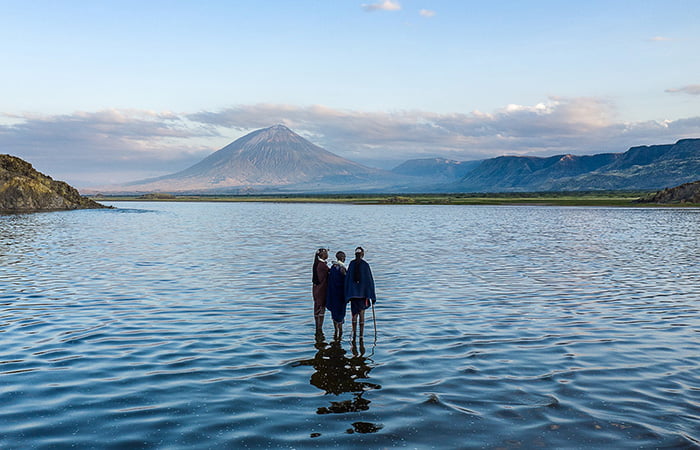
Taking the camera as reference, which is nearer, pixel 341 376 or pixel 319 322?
pixel 341 376

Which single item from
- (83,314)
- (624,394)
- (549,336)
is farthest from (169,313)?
(624,394)

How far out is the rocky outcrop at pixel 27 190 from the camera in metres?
116

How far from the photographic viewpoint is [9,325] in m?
18.3

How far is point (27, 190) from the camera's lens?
119500 millimetres

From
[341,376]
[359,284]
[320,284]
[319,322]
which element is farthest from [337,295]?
[341,376]

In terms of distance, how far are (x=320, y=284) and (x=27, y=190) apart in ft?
401

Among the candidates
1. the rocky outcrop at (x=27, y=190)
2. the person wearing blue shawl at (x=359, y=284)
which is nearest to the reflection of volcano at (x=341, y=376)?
the person wearing blue shawl at (x=359, y=284)

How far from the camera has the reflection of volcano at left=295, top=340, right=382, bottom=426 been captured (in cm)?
1133

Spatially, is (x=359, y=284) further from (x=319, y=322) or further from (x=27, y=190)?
(x=27, y=190)

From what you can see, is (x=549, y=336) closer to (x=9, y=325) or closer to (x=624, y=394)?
(x=624, y=394)

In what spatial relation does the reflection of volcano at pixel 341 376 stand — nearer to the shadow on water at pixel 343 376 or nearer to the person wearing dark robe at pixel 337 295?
the shadow on water at pixel 343 376

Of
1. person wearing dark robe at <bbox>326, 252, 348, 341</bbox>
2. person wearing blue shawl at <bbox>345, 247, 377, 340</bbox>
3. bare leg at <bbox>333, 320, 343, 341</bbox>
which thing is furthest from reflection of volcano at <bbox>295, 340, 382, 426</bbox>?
person wearing blue shawl at <bbox>345, 247, 377, 340</bbox>

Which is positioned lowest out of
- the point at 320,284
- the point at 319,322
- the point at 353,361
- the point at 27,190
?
the point at 353,361

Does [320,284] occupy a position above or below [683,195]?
below
